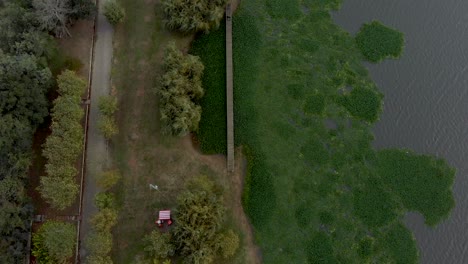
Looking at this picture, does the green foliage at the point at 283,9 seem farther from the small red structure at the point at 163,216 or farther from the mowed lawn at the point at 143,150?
the small red structure at the point at 163,216

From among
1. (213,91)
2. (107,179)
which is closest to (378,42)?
(213,91)

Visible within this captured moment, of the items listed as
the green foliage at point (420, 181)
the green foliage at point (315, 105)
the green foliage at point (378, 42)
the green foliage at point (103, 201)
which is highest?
the green foliage at point (378, 42)

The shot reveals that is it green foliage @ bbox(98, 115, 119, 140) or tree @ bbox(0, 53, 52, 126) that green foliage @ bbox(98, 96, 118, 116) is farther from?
tree @ bbox(0, 53, 52, 126)

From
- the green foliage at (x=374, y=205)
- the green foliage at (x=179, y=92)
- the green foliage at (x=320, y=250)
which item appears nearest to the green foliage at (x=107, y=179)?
the green foliage at (x=179, y=92)

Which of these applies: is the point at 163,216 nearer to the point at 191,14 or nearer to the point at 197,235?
the point at 197,235

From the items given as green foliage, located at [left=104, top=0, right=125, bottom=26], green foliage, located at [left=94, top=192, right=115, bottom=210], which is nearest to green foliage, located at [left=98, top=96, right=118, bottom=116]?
green foliage, located at [left=94, top=192, right=115, bottom=210]

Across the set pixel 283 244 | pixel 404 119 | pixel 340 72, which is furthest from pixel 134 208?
pixel 404 119

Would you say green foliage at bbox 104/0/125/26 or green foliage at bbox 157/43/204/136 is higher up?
green foliage at bbox 104/0/125/26

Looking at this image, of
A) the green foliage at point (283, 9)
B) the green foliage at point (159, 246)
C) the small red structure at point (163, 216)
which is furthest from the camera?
the green foliage at point (283, 9)
